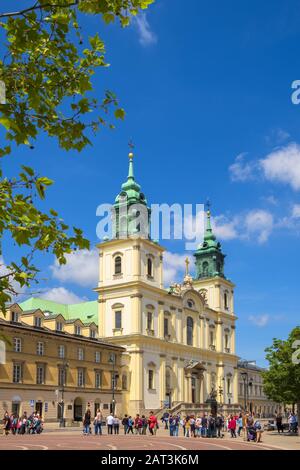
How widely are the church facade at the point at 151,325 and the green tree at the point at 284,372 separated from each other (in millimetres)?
21098

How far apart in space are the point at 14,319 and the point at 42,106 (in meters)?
44.6

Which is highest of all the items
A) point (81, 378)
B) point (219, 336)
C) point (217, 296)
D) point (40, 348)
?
point (217, 296)

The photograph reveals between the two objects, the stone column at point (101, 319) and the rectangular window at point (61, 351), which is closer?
the rectangular window at point (61, 351)

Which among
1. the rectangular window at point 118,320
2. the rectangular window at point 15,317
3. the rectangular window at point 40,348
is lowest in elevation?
the rectangular window at point 40,348

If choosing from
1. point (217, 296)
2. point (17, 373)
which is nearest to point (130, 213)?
point (217, 296)

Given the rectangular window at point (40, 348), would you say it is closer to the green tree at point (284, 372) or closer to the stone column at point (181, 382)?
the green tree at point (284, 372)

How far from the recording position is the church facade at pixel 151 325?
6644cm

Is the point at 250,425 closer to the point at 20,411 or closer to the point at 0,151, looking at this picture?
the point at 20,411

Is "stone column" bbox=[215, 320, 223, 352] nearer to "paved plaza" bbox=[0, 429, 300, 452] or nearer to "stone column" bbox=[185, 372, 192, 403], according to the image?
"stone column" bbox=[185, 372, 192, 403]

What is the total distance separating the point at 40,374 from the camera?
2067 inches

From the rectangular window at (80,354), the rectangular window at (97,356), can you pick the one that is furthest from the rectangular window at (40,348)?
the rectangular window at (97,356)

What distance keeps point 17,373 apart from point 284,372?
21901 millimetres

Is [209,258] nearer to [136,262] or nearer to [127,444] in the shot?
[136,262]
